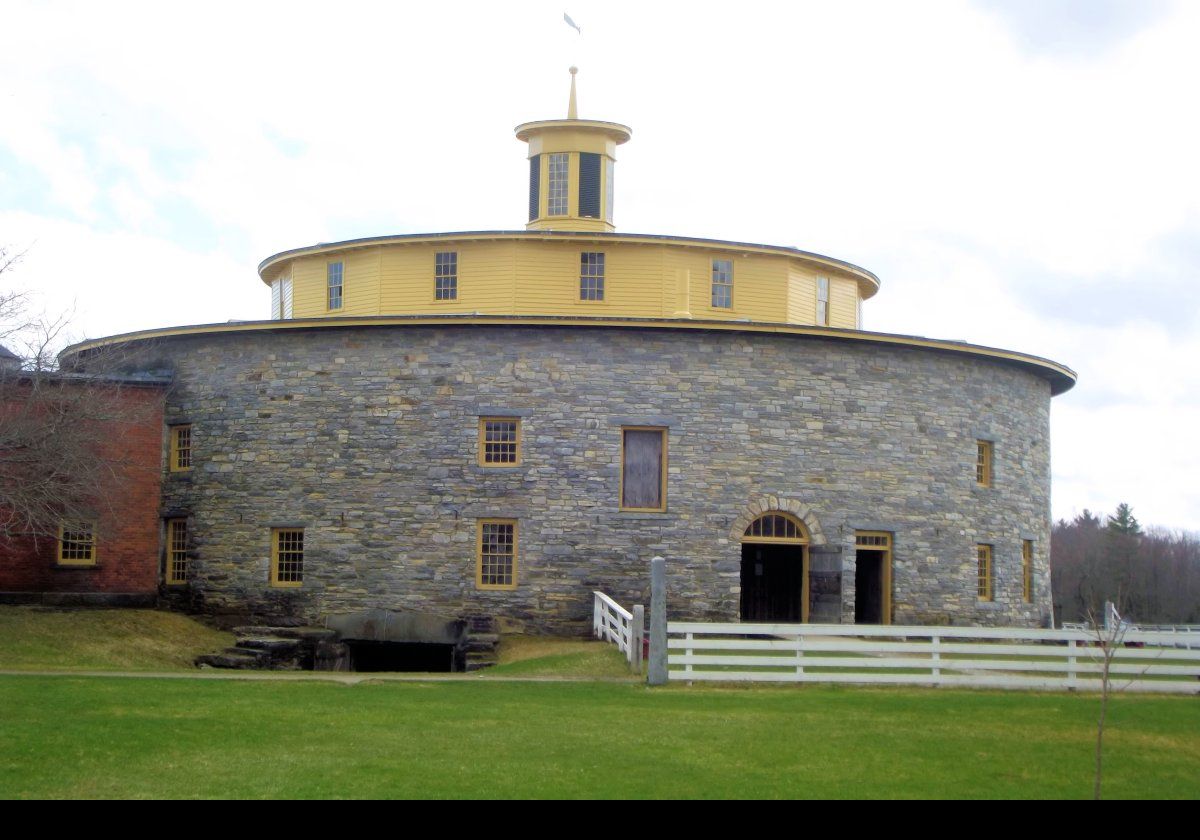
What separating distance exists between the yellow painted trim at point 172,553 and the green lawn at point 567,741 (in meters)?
9.46

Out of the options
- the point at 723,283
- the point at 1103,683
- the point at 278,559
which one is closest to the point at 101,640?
the point at 278,559

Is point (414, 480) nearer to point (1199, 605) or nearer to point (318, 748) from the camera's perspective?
point (318, 748)

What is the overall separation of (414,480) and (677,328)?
6.05 metres

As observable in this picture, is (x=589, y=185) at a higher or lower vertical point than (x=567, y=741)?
higher

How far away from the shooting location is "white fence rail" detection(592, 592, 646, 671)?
74.5 feet

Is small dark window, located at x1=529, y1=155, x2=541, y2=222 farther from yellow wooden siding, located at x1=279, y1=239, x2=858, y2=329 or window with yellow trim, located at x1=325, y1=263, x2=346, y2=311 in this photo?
window with yellow trim, located at x1=325, y1=263, x2=346, y2=311

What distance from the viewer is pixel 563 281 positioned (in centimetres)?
3269

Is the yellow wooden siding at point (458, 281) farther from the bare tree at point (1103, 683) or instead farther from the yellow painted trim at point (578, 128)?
the bare tree at point (1103, 683)

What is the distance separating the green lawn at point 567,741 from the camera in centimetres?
1302

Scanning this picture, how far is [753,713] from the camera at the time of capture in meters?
17.9

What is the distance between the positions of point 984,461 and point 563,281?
10.2 meters

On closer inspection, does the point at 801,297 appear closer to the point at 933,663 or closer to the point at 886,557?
the point at 886,557

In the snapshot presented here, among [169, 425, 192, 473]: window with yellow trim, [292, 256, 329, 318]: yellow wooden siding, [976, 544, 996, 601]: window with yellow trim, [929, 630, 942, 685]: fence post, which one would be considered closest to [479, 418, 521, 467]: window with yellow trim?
[169, 425, 192, 473]: window with yellow trim

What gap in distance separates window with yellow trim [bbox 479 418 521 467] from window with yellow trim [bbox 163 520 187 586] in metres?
6.95
